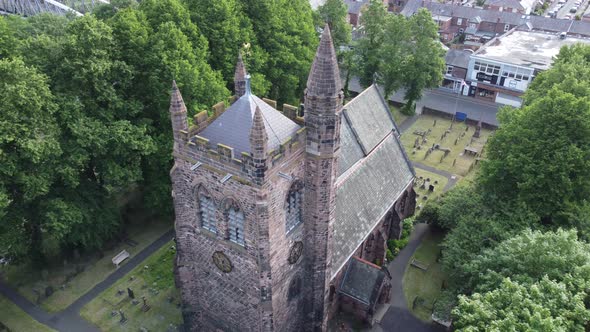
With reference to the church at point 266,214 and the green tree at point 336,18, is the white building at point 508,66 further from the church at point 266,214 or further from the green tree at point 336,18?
the church at point 266,214

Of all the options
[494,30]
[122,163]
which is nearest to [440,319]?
[122,163]

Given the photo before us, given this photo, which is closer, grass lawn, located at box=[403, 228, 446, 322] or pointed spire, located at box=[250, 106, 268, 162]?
pointed spire, located at box=[250, 106, 268, 162]

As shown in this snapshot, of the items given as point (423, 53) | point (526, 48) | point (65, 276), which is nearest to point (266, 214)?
point (65, 276)

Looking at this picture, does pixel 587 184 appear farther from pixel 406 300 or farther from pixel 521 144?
pixel 406 300

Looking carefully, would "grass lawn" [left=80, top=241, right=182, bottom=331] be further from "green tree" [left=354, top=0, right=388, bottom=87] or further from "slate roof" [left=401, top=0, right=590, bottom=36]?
"slate roof" [left=401, top=0, right=590, bottom=36]

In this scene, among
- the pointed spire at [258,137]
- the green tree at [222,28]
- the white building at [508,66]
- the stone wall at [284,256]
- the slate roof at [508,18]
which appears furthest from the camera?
the slate roof at [508,18]

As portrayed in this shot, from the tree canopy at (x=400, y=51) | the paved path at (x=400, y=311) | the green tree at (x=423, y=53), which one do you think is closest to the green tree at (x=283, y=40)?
the tree canopy at (x=400, y=51)

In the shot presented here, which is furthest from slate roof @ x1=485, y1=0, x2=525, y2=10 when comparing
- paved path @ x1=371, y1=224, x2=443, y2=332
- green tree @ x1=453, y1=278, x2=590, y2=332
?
green tree @ x1=453, y1=278, x2=590, y2=332
